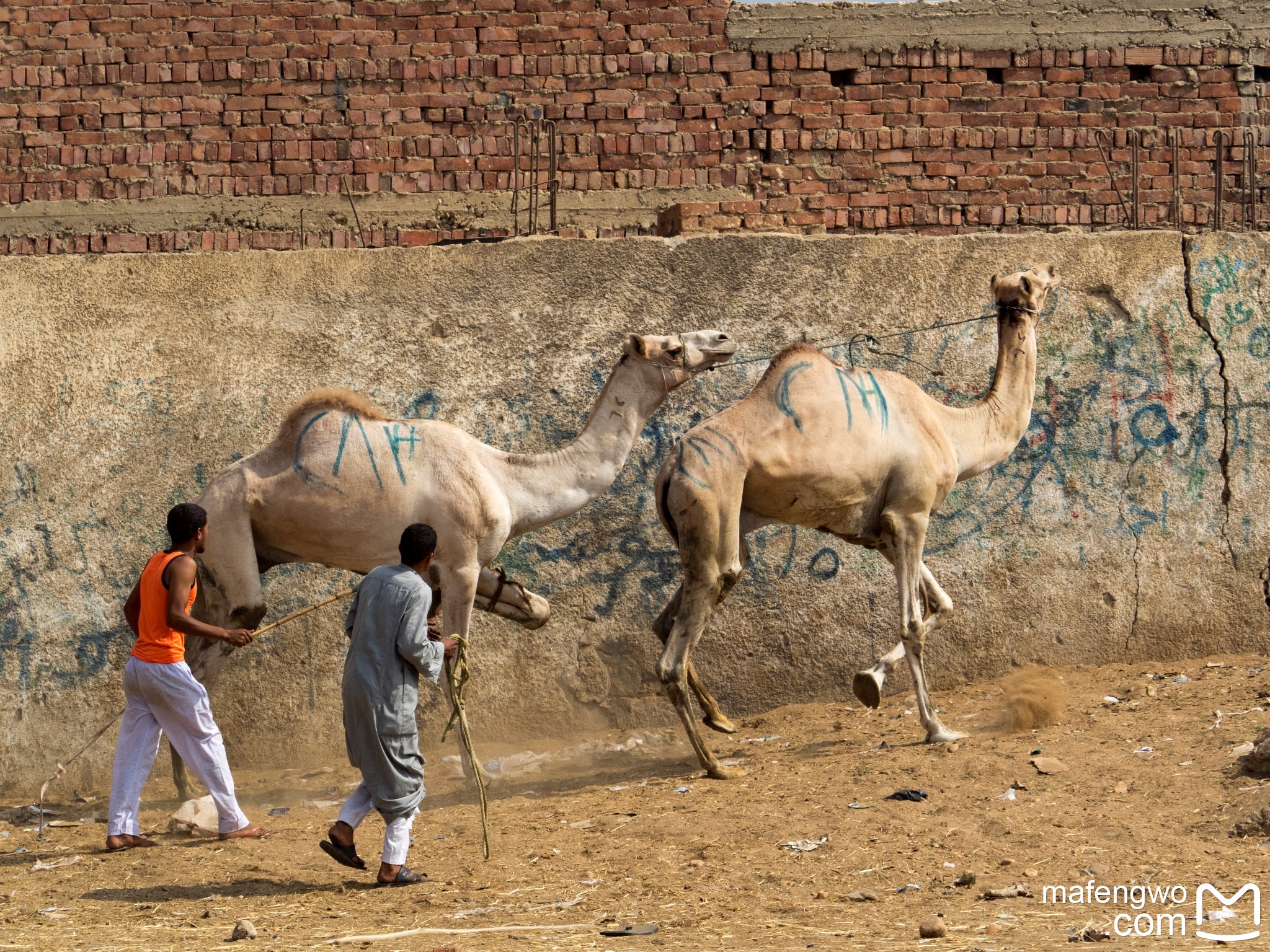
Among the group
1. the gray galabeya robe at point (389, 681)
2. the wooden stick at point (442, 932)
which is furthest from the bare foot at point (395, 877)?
the wooden stick at point (442, 932)

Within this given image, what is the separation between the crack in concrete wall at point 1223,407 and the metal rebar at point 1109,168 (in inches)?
70.1

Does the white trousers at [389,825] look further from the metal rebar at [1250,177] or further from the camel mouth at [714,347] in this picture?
the metal rebar at [1250,177]

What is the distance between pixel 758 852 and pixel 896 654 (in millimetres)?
2078

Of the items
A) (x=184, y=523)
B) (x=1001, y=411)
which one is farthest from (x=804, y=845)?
(x=1001, y=411)

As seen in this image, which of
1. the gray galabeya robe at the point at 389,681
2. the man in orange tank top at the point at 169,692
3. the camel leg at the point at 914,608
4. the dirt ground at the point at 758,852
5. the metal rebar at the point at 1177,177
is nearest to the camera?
the dirt ground at the point at 758,852

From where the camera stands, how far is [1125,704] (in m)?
8.32

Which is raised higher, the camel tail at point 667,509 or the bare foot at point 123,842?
the camel tail at point 667,509

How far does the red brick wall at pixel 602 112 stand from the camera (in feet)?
36.8

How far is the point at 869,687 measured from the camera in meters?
7.68

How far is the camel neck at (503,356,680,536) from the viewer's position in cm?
790

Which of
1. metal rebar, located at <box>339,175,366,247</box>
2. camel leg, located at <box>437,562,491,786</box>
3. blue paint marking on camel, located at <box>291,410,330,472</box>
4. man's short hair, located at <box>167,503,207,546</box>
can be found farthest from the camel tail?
metal rebar, located at <box>339,175,366,247</box>

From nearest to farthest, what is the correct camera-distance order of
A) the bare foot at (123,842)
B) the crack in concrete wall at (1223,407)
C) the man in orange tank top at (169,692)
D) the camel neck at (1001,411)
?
the man in orange tank top at (169,692)
the bare foot at (123,842)
the camel neck at (1001,411)
the crack in concrete wall at (1223,407)

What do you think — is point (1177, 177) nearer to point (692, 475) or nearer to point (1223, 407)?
point (1223, 407)

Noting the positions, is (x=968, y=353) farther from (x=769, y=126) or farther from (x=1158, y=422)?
(x=769, y=126)
